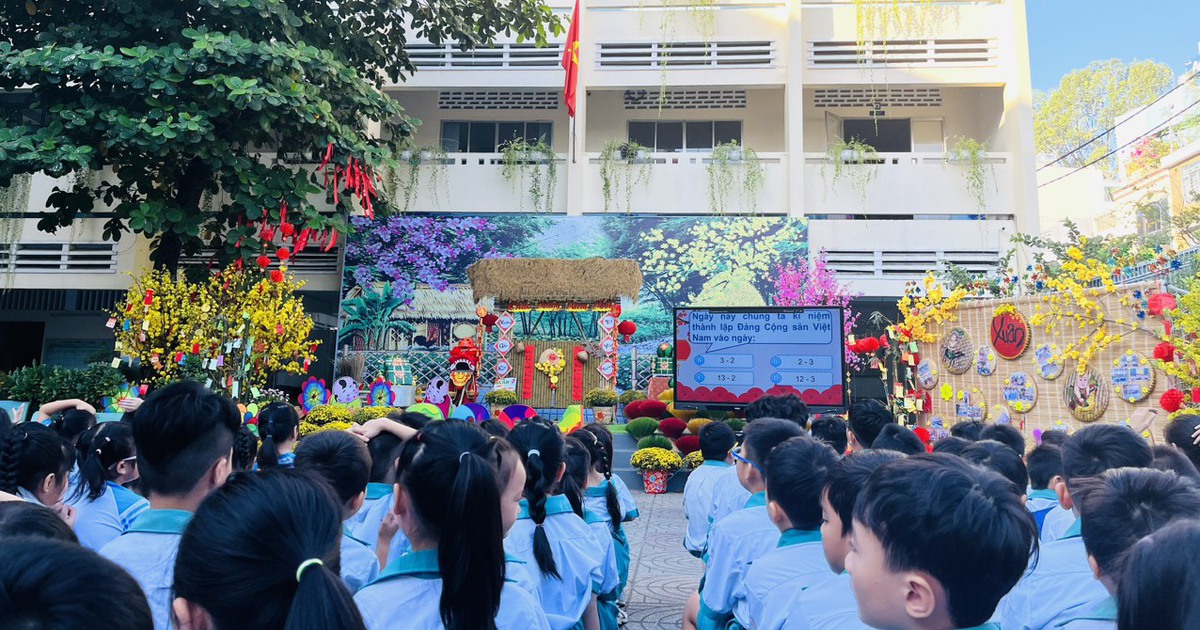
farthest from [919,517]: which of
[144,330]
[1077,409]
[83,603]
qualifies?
[144,330]

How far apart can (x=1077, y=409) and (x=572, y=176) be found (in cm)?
917

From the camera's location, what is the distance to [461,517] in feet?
5.15

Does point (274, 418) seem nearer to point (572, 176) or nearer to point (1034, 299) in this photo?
point (1034, 299)

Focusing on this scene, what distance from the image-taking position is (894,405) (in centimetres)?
837

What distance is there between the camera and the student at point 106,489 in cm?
266

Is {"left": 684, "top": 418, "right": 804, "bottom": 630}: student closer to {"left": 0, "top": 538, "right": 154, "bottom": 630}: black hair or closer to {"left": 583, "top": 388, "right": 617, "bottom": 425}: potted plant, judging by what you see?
{"left": 0, "top": 538, "right": 154, "bottom": 630}: black hair

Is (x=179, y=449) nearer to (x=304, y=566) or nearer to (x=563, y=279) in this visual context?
(x=304, y=566)

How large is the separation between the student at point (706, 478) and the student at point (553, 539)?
3.96 feet

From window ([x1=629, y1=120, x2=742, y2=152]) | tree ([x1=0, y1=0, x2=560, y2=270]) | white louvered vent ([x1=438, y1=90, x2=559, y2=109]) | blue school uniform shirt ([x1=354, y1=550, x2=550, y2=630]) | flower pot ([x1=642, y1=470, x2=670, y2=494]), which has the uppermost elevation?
white louvered vent ([x1=438, y1=90, x2=559, y2=109])

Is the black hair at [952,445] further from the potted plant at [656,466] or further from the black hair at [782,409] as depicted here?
the potted plant at [656,466]

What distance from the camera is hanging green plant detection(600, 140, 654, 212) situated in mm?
13797

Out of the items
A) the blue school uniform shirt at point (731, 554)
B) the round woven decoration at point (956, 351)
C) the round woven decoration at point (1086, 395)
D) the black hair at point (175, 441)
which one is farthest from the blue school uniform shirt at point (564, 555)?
the round woven decoration at point (956, 351)

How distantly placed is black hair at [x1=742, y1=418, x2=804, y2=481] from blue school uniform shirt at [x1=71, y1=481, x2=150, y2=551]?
2159mm

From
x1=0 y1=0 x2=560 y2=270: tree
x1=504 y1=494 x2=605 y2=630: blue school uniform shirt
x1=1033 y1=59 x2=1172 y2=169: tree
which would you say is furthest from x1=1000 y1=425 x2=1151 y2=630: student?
x1=1033 y1=59 x2=1172 y2=169: tree
